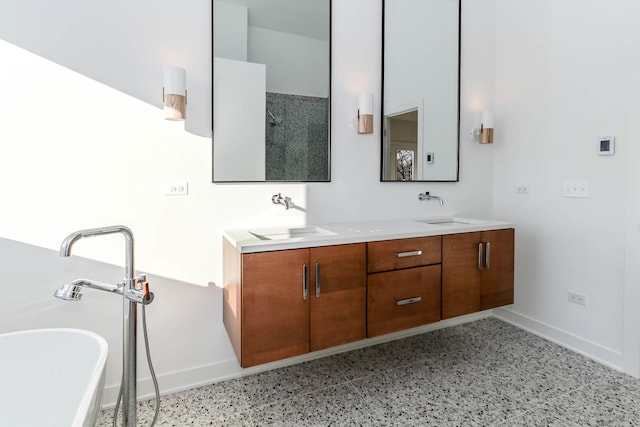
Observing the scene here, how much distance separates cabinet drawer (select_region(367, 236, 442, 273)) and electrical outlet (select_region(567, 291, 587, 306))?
48.0 inches

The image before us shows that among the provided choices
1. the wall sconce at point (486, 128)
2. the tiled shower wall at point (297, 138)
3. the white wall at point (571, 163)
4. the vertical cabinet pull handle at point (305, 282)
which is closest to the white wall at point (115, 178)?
the tiled shower wall at point (297, 138)

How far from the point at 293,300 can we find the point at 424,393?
1.00m

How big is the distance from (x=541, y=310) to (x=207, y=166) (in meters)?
2.80

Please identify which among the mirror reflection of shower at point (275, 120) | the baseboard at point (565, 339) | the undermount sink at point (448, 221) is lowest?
the baseboard at point (565, 339)

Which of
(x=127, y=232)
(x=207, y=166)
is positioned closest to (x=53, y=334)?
(x=127, y=232)

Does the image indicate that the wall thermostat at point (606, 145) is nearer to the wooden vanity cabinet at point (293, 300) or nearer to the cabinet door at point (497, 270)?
the cabinet door at point (497, 270)

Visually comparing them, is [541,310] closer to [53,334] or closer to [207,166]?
[207,166]

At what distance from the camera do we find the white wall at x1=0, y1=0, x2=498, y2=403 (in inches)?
69.3

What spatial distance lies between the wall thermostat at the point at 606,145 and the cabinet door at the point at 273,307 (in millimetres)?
2155

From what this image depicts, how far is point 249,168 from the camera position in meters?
2.27

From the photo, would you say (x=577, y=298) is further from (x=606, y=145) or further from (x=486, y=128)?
(x=486, y=128)

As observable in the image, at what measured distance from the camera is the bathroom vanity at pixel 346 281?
176 centimetres

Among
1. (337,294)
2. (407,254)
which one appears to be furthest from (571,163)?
(337,294)

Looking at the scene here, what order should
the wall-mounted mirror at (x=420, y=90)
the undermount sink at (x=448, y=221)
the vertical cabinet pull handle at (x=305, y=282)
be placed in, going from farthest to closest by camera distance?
Answer: 1. the undermount sink at (x=448, y=221)
2. the wall-mounted mirror at (x=420, y=90)
3. the vertical cabinet pull handle at (x=305, y=282)
